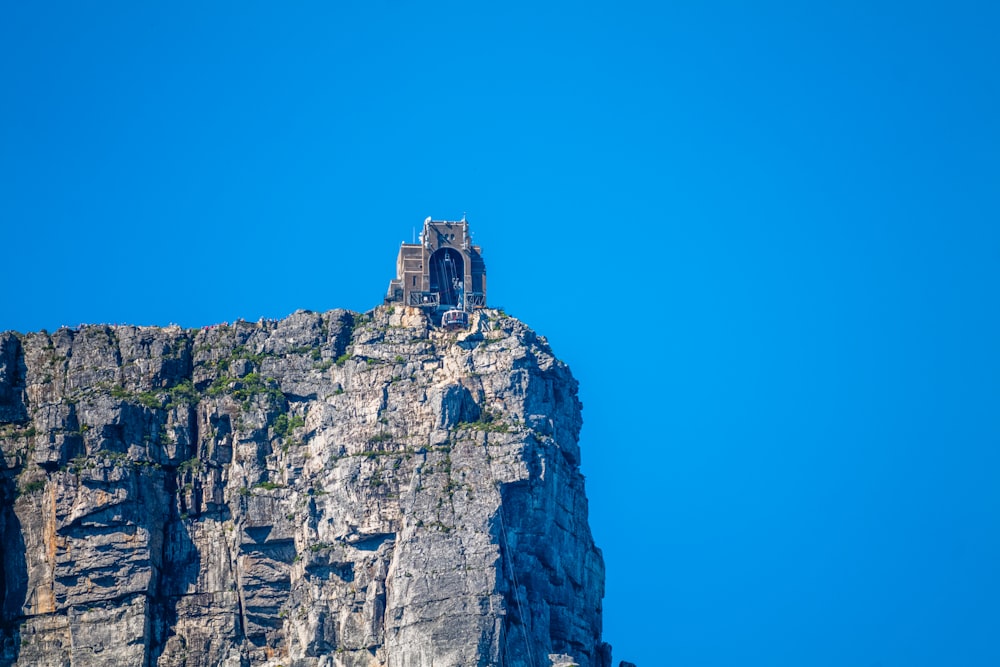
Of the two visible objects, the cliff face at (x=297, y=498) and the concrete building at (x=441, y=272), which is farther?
the concrete building at (x=441, y=272)

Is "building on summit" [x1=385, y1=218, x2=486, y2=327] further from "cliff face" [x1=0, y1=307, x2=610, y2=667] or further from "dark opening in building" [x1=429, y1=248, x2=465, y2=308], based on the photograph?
"cliff face" [x1=0, y1=307, x2=610, y2=667]

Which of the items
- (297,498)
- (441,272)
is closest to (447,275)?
(441,272)

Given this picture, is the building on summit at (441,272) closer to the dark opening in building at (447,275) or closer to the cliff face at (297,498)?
the dark opening in building at (447,275)

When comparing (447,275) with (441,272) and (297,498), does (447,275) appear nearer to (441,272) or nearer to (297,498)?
(441,272)

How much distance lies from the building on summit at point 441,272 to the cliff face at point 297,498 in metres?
2.03

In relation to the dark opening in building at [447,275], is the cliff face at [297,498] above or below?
below

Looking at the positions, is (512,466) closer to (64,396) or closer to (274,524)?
(274,524)

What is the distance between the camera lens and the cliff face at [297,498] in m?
171

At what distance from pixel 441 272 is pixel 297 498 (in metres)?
18.8

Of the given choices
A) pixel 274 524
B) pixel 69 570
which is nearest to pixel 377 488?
pixel 274 524

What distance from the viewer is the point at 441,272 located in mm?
187250

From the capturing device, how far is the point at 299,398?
7116 inches

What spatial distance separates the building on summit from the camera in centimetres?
18475

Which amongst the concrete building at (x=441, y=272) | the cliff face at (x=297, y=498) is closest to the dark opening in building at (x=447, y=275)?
the concrete building at (x=441, y=272)
